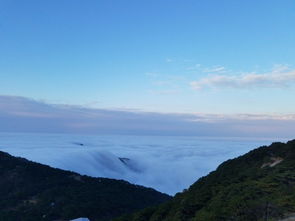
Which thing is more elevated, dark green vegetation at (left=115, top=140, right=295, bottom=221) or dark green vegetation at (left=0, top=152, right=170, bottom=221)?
dark green vegetation at (left=115, top=140, right=295, bottom=221)

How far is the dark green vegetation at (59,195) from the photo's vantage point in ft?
140

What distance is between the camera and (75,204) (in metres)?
44.1

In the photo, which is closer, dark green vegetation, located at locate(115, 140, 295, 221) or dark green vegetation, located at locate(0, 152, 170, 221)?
dark green vegetation, located at locate(115, 140, 295, 221)

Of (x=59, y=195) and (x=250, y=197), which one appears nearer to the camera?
(x=250, y=197)

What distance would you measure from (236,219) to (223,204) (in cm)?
340

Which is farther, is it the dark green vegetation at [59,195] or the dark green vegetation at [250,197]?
the dark green vegetation at [59,195]

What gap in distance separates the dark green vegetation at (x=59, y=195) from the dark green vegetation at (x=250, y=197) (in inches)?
756

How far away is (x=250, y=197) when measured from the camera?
15.4 m

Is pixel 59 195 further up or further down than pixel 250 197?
further down

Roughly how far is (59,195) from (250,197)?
3683cm

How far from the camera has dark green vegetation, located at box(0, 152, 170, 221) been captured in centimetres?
4256

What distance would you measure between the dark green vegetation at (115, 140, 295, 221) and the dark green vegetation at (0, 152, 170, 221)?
1919 centimetres

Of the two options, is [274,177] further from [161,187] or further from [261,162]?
[161,187]

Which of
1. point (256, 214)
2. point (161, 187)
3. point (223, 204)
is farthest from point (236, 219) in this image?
point (161, 187)
